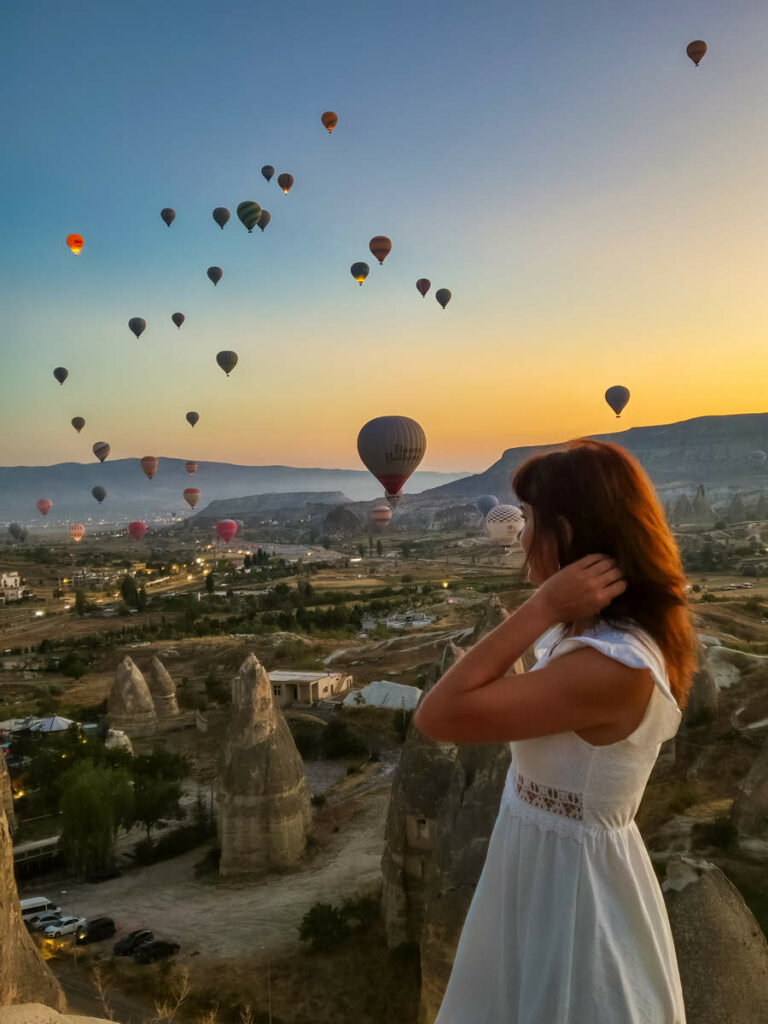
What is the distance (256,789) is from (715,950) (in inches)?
446

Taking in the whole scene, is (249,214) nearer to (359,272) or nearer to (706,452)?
(359,272)

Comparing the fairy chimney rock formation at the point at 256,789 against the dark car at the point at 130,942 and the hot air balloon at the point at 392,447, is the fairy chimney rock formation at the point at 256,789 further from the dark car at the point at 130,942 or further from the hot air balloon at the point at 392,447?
the hot air balloon at the point at 392,447

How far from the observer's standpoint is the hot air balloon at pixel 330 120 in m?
37.7

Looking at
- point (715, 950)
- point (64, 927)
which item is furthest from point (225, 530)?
point (715, 950)

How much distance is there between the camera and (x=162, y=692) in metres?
28.1

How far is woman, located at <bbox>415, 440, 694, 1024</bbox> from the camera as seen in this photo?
5.24 ft

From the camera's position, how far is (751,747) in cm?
1605

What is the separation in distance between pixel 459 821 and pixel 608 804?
6.99 meters

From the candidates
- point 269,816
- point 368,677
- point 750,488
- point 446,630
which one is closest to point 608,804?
point 269,816

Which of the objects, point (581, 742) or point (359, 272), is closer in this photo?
point (581, 742)

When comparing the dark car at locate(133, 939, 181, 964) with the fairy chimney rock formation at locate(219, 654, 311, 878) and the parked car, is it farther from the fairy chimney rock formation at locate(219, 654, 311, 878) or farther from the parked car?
the fairy chimney rock formation at locate(219, 654, 311, 878)

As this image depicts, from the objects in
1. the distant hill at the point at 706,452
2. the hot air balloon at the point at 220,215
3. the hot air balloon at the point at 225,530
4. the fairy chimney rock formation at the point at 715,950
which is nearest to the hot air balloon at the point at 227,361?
the hot air balloon at the point at 220,215

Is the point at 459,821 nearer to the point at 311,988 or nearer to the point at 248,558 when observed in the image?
the point at 311,988

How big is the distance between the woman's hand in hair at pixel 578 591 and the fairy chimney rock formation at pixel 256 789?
13.8 meters
